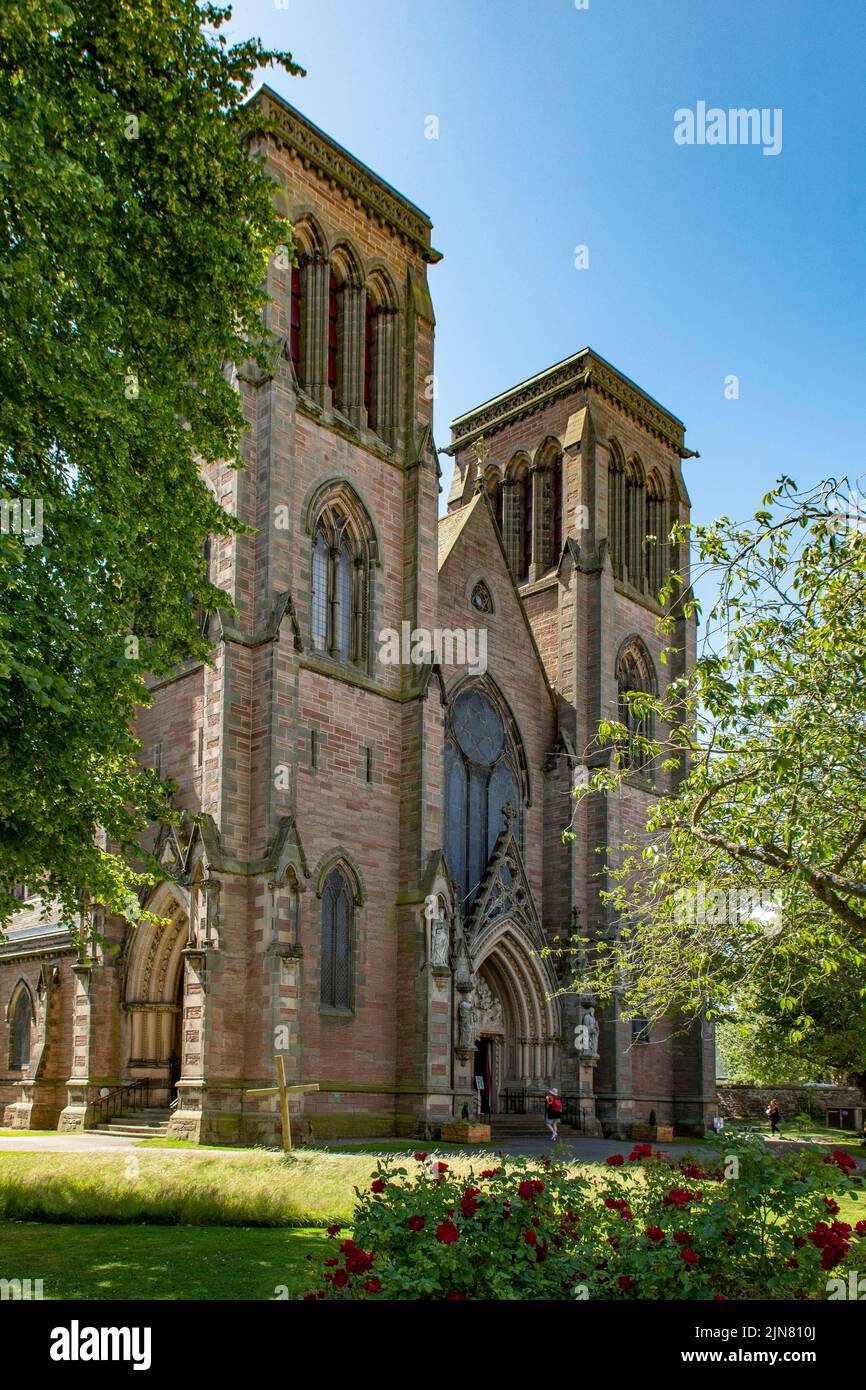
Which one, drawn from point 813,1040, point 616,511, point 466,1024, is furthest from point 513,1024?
point 616,511

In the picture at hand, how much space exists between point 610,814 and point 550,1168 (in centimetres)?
2742

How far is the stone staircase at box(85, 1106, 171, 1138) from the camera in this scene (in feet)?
79.3

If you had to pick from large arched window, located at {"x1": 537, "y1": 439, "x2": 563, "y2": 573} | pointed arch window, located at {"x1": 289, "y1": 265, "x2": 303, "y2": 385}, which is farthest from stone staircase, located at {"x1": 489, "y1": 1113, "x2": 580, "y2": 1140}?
pointed arch window, located at {"x1": 289, "y1": 265, "x2": 303, "y2": 385}

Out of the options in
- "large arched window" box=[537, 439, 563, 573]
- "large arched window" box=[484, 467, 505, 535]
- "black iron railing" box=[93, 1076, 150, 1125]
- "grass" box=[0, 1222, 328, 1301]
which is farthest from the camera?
"large arched window" box=[484, 467, 505, 535]

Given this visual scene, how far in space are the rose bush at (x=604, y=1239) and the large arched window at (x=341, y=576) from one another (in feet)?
66.7

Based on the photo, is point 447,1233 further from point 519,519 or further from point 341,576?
point 519,519

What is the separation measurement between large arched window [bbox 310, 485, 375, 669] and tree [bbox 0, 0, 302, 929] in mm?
12173

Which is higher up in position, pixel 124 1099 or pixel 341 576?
pixel 341 576

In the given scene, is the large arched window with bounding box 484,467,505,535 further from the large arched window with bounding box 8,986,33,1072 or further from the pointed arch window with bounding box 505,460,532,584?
the large arched window with bounding box 8,986,33,1072

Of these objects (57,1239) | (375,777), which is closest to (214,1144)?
(375,777)

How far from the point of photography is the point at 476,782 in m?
33.5

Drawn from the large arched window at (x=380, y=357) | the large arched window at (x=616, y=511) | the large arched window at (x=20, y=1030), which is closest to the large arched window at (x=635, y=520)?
Answer: the large arched window at (x=616, y=511)

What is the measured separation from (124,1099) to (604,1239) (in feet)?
67.0

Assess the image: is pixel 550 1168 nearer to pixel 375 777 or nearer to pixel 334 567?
pixel 375 777
